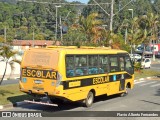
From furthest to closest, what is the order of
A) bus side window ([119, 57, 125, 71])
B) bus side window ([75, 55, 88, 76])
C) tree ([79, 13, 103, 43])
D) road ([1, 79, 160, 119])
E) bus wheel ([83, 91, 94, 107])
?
tree ([79, 13, 103, 43]), bus side window ([119, 57, 125, 71]), bus wheel ([83, 91, 94, 107]), road ([1, 79, 160, 119]), bus side window ([75, 55, 88, 76])

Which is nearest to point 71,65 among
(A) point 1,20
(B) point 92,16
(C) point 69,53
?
(C) point 69,53

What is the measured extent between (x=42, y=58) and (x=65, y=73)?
3.96 feet

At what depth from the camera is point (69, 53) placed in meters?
15.7

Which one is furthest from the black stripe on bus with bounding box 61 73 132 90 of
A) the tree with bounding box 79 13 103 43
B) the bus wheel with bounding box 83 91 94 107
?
the tree with bounding box 79 13 103 43

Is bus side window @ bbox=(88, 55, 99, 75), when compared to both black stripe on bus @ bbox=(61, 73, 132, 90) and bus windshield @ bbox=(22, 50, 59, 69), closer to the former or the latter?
black stripe on bus @ bbox=(61, 73, 132, 90)

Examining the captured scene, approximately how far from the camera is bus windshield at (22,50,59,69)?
15.3 meters

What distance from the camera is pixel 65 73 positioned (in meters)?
15.2

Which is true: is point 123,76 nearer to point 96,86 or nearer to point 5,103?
point 96,86

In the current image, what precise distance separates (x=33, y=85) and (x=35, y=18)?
373 feet

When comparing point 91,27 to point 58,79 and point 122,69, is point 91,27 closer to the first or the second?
point 122,69

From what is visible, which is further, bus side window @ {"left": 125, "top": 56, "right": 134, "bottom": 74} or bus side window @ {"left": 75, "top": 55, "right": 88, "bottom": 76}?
bus side window @ {"left": 125, "top": 56, "right": 134, "bottom": 74}

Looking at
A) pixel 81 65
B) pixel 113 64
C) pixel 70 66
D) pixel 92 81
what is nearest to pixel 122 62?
pixel 113 64

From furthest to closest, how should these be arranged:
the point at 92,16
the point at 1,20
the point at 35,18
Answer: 1. the point at 35,18
2. the point at 1,20
3. the point at 92,16

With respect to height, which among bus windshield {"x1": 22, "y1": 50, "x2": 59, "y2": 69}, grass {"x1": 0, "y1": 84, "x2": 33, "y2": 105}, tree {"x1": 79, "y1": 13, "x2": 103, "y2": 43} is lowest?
grass {"x1": 0, "y1": 84, "x2": 33, "y2": 105}
